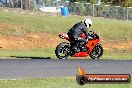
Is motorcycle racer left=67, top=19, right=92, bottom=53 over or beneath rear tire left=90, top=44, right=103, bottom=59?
over

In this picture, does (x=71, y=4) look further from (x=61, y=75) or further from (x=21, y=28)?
(x=61, y=75)

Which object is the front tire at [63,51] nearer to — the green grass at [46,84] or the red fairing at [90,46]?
the red fairing at [90,46]

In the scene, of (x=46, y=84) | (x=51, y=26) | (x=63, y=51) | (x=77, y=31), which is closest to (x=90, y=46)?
(x=77, y=31)

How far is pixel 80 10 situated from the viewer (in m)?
59.6

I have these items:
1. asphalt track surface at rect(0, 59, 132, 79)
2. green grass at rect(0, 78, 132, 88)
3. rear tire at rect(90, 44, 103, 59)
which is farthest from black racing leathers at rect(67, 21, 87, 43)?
green grass at rect(0, 78, 132, 88)

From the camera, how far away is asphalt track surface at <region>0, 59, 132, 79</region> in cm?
1525

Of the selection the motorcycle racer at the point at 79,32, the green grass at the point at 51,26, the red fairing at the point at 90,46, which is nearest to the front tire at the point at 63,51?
the motorcycle racer at the point at 79,32

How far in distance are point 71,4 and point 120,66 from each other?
1640 inches

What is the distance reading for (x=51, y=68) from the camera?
56.9 ft

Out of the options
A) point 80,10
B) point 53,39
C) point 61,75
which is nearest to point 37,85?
point 61,75

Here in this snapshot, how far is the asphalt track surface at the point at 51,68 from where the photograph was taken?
15246mm

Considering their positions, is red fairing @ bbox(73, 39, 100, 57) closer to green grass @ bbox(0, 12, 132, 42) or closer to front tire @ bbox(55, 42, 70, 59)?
front tire @ bbox(55, 42, 70, 59)

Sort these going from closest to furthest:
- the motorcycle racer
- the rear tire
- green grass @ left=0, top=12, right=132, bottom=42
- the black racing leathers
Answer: the motorcycle racer
the black racing leathers
the rear tire
green grass @ left=0, top=12, right=132, bottom=42

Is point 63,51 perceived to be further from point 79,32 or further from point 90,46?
point 90,46
